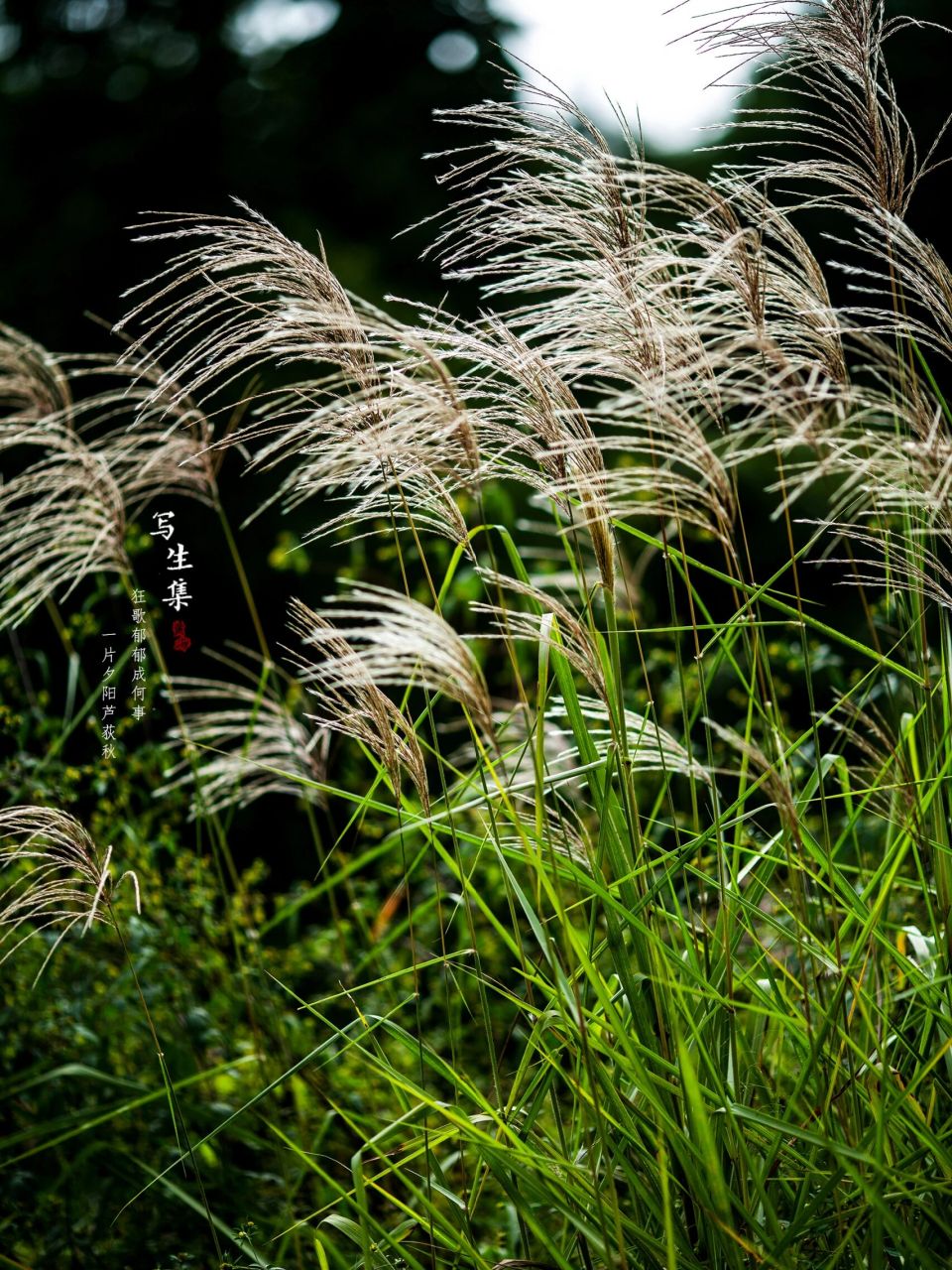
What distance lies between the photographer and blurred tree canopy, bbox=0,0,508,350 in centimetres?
503

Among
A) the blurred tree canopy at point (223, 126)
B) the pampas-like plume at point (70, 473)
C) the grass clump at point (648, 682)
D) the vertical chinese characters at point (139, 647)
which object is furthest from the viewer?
the blurred tree canopy at point (223, 126)

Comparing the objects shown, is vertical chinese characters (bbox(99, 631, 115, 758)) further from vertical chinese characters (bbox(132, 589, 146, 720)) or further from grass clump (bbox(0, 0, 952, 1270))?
grass clump (bbox(0, 0, 952, 1270))

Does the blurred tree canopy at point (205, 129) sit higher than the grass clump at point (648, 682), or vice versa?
the blurred tree canopy at point (205, 129)

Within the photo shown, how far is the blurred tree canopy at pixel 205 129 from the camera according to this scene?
5027 millimetres

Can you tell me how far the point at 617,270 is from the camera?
1.29 metres

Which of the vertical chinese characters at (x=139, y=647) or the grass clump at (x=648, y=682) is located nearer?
the grass clump at (x=648, y=682)

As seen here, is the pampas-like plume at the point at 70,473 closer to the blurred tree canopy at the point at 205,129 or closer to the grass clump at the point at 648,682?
the grass clump at the point at 648,682

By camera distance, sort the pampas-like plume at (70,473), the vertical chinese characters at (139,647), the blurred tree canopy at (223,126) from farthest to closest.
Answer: the blurred tree canopy at (223,126), the vertical chinese characters at (139,647), the pampas-like plume at (70,473)

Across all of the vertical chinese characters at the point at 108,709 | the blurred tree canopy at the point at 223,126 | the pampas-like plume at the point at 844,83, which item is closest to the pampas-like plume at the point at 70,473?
the vertical chinese characters at the point at 108,709

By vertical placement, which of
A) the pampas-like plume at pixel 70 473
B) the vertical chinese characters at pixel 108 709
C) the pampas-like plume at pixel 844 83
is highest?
the pampas-like plume at pixel 844 83

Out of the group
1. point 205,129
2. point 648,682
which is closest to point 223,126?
point 205,129

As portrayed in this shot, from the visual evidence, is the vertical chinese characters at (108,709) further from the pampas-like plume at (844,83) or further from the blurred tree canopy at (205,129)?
the blurred tree canopy at (205,129)

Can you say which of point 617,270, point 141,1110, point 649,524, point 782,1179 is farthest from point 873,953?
point 649,524

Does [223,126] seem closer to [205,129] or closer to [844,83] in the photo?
[205,129]
